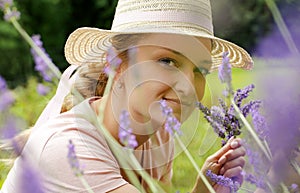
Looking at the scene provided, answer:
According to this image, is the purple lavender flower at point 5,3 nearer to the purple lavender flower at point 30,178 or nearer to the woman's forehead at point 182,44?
the woman's forehead at point 182,44

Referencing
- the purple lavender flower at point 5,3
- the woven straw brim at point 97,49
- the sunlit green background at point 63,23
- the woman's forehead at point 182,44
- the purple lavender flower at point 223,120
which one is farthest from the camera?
the sunlit green background at point 63,23

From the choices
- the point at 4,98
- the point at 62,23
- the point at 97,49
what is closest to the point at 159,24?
the point at 97,49

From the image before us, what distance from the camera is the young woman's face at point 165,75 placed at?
48.1 inches

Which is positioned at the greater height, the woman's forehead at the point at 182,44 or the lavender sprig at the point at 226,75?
the woman's forehead at the point at 182,44

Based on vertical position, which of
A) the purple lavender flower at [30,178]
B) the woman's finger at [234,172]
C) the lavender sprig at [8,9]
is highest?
the lavender sprig at [8,9]

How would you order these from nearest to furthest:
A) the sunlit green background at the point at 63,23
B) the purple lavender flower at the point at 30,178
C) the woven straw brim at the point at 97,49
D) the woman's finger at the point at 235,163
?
the purple lavender flower at the point at 30,178
the woman's finger at the point at 235,163
the woven straw brim at the point at 97,49
the sunlit green background at the point at 63,23

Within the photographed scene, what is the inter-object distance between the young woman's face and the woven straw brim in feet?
0.46

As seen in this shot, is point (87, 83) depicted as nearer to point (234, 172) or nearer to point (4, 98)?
point (234, 172)

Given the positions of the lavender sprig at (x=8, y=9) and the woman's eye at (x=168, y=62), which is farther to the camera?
the woman's eye at (x=168, y=62)

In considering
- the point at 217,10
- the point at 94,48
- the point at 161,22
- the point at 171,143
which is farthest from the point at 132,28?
the point at 217,10

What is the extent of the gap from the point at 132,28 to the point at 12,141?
0.71 meters

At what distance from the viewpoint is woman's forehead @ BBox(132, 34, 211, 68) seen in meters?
1.29

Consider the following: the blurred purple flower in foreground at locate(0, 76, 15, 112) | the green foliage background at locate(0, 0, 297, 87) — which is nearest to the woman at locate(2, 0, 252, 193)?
the blurred purple flower in foreground at locate(0, 76, 15, 112)

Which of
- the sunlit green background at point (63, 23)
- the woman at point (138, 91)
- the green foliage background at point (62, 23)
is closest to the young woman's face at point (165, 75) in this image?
the woman at point (138, 91)
